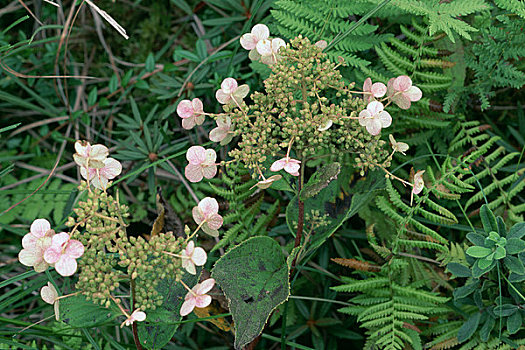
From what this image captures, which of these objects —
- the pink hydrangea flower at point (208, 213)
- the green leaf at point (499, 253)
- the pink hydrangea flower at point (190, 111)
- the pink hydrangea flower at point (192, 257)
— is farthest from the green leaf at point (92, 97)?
the green leaf at point (499, 253)

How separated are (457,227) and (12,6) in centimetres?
347

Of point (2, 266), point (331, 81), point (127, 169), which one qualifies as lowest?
point (2, 266)

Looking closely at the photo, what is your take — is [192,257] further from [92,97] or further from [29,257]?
[92,97]

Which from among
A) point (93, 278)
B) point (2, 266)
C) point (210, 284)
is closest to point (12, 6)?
point (2, 266)

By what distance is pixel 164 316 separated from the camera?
205 centimetres

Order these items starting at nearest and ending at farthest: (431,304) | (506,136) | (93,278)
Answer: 1. (93,278)
2. (431,304)
3. (506,136)

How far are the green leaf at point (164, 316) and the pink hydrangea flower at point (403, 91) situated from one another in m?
1.14

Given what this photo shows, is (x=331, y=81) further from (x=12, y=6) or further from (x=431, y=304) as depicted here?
(x=12, y=6)

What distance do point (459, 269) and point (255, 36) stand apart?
1.47m

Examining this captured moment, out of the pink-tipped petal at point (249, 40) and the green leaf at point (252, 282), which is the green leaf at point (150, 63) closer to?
the pink-tipped petal at point (249, 40)

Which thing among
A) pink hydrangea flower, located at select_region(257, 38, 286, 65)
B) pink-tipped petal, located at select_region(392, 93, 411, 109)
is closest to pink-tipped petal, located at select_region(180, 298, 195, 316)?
pink hydrangea flower, located at select_region(257, 38, 286, 65)

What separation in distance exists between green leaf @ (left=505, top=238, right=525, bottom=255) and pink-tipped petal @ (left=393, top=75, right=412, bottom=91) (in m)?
0.87

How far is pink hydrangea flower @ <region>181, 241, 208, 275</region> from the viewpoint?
5.63ft

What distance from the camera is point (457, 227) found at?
2666 mm
